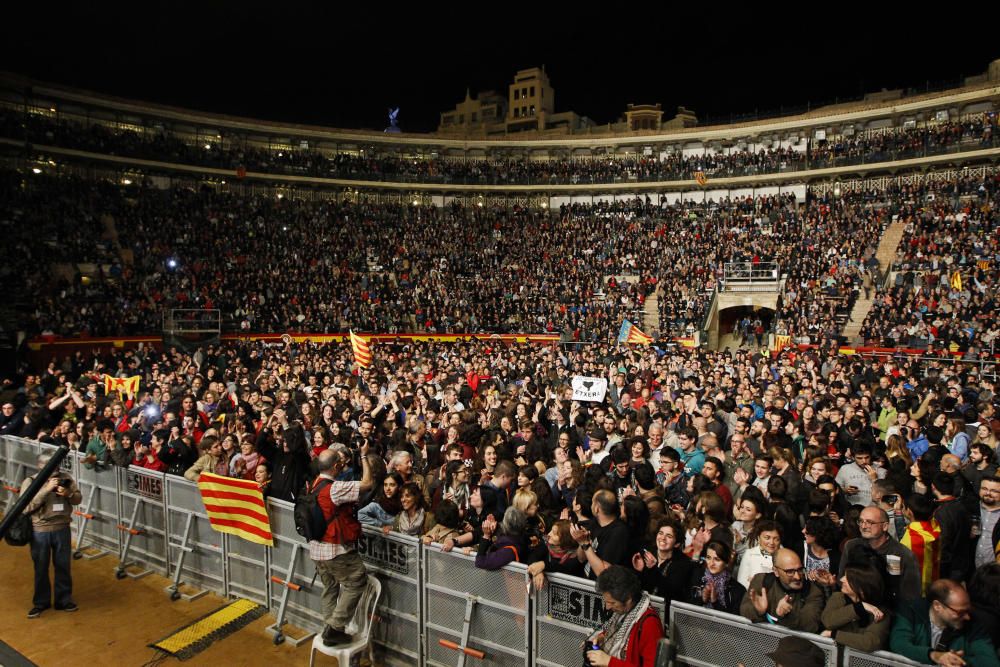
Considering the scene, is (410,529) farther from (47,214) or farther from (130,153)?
(130,153)

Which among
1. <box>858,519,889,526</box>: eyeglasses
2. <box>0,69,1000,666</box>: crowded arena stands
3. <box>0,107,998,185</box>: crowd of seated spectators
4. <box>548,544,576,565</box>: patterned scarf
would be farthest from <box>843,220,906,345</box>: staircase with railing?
<box>548,544,576,565</box>: patterned scarf

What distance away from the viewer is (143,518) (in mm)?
7918

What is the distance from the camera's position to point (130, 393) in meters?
14.1

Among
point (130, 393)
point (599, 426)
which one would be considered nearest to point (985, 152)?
point (599, 426)

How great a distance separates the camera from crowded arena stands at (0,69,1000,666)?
15.7 ft

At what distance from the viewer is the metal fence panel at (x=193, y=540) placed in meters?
7.23

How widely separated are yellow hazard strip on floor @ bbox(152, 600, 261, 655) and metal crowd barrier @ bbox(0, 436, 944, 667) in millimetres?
146

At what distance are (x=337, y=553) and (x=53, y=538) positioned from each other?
390 cm

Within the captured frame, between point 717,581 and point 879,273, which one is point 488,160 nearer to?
point 879,273

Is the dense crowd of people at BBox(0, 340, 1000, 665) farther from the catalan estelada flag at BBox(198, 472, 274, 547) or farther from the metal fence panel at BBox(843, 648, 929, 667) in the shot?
the catalan estelada flag at BBox(198, 472, 274, 547)

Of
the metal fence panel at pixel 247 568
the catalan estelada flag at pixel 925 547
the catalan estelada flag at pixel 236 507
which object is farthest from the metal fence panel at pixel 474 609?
the catalan estelada flag at pixel 925 547

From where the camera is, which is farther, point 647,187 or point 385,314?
point 647,187

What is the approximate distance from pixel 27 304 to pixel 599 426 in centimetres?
2388

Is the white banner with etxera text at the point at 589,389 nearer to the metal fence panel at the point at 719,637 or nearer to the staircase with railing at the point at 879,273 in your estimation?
the metal fence panel at the point at 719,637
